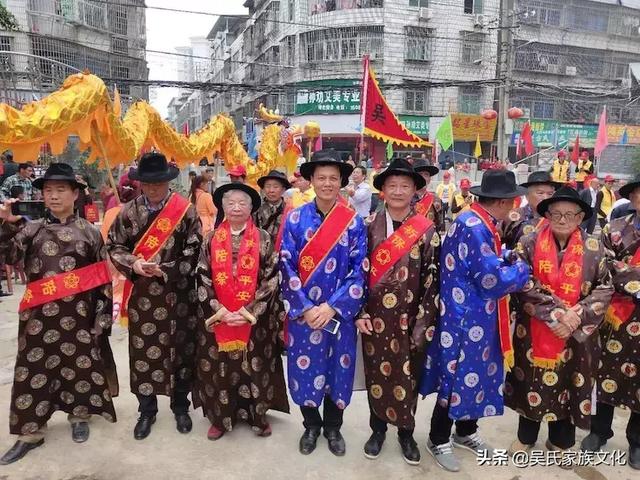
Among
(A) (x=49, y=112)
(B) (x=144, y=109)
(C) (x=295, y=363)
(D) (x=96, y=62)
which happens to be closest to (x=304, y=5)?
(D) (x=96, y=62)

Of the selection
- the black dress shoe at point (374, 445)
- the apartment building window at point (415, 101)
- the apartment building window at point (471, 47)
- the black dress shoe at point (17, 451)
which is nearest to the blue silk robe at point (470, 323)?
the black dress shoe at point (374, 445)

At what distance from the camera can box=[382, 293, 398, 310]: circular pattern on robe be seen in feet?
9.50

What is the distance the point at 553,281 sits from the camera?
112 inches

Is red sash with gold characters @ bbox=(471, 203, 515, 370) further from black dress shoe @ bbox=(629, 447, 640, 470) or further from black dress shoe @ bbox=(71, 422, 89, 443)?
black dress shoe @ bbox=(71, 422, 89, 443)

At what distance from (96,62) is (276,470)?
2039 centimetres

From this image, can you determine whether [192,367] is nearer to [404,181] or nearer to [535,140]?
[404,181]

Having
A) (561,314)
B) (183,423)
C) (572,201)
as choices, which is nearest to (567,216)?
(572,201)

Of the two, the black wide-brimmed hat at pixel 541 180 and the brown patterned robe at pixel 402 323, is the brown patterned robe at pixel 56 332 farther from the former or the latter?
the black wide-brimmed hat at pixel 541 180

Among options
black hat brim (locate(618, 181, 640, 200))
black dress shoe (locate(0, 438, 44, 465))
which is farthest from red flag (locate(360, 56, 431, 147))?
black dress shoe (locate(0, 438, 44, 465))

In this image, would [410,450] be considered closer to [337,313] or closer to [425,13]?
[337,313]

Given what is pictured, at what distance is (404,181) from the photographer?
2908 millimetres

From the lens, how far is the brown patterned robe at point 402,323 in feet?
9.51

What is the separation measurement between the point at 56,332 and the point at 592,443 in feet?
11.2

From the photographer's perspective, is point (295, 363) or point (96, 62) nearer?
point (295, 363)
